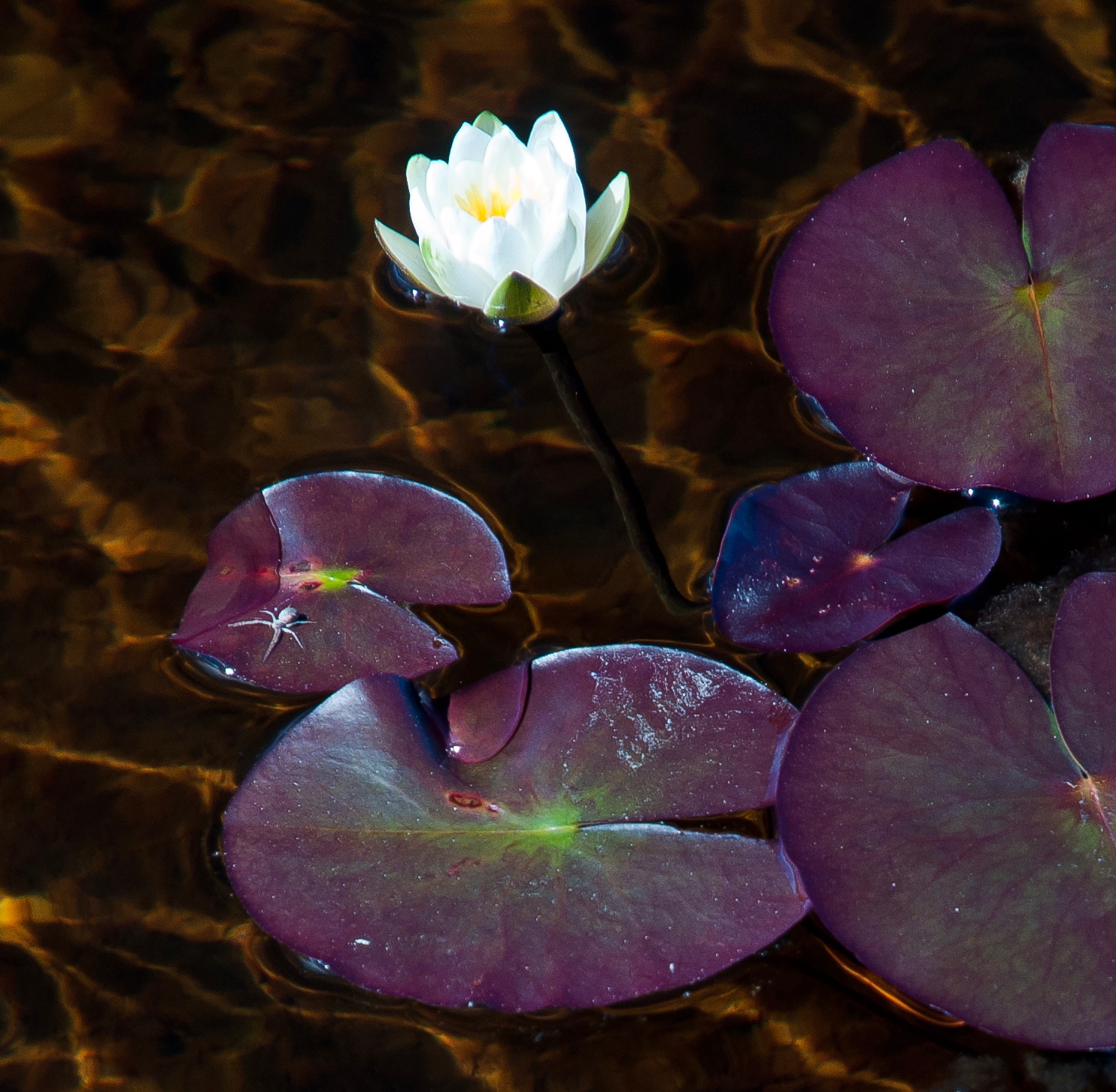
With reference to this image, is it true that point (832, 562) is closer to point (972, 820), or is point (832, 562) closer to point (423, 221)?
point (972, 820)

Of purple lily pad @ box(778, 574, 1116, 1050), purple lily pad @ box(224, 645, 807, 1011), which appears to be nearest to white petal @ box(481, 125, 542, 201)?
purple lily pad @ box(224, 645, 807, 1011)

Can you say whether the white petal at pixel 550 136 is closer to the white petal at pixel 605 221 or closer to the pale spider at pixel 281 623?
the white petal at pixel 605 221

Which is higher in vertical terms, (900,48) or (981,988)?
(900,48)

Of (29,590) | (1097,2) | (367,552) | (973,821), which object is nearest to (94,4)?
(29,590)

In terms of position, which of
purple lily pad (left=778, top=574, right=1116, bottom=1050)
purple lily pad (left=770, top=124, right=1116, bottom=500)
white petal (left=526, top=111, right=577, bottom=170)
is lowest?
purple lily pad (left=778, top=574, right=1116, bottom=1050)

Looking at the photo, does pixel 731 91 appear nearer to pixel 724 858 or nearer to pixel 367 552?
pixel 367 552

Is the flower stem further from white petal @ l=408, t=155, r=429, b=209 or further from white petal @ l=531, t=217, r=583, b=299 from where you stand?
white petal @ l=408, t=155, r=429, b=209
